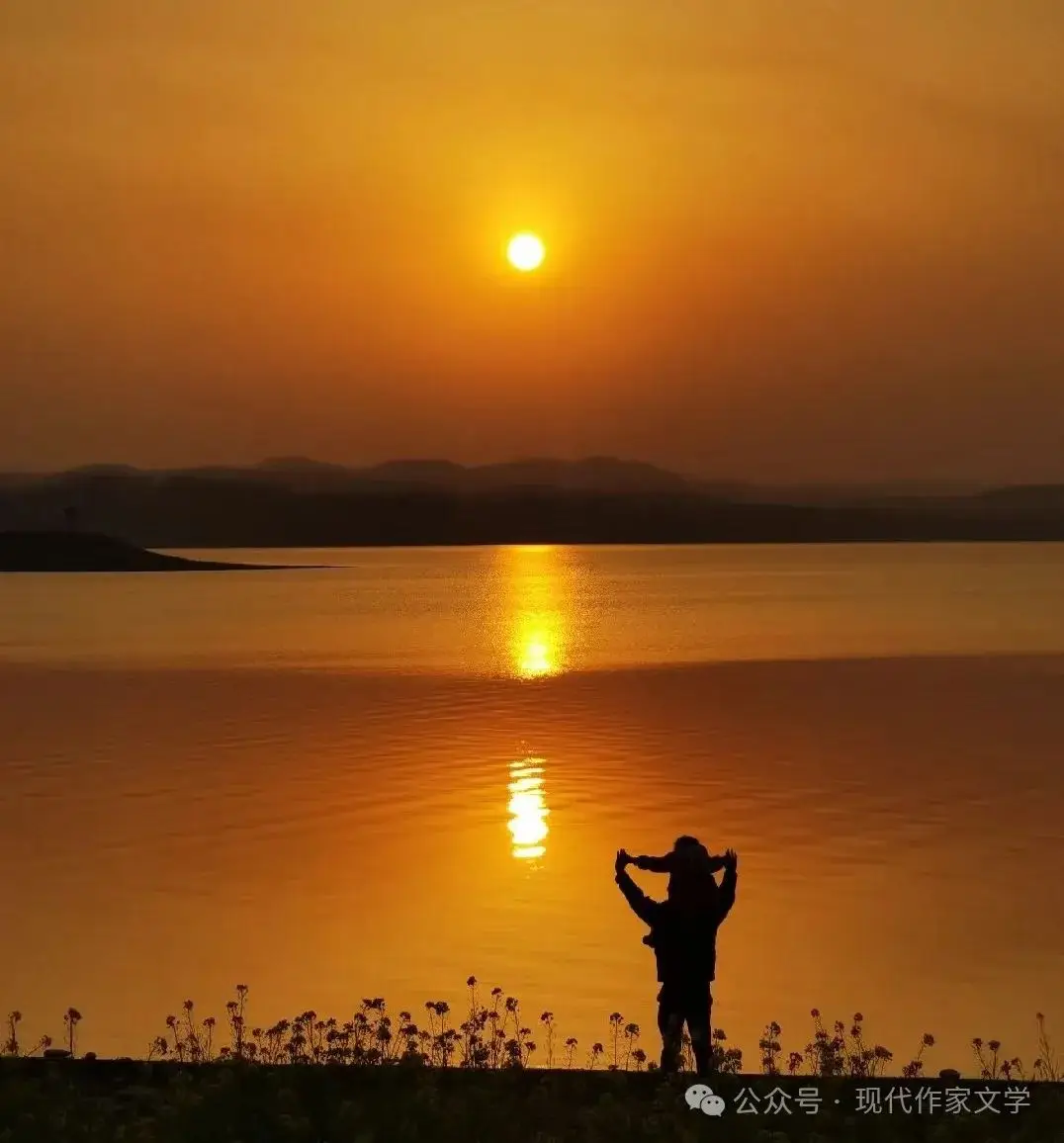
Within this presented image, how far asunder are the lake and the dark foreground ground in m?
4.60

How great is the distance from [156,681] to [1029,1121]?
58.3 m

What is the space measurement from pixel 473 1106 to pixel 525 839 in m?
17.4

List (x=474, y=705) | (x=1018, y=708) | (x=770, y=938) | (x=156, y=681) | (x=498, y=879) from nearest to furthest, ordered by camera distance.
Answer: (x=770, y=938)
(x=498, y=879)
(x=1018, y=708)
(x=474, y=705)
(x=156, y=681)

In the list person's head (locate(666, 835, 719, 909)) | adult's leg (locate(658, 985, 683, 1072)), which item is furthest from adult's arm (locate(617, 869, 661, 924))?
adult's leg (locate(658, 985, 683, 1072))

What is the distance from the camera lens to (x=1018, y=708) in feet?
174

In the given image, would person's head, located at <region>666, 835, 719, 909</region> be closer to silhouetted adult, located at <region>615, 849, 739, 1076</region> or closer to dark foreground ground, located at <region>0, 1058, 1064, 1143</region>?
silhouetted adult, located at <region>615, 849, 739, 1076</region>

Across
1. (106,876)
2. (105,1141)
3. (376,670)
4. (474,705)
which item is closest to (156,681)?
(376,670)

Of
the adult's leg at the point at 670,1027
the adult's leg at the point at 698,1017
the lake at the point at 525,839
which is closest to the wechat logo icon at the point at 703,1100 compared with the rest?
the adult's leg at the point at 670,1027

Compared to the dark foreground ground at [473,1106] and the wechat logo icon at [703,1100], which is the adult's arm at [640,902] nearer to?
the dark foreground ground at [473,1106]

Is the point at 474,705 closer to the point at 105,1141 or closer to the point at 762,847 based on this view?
the point at 762,847

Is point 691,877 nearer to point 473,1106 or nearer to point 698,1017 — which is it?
point 698,1017

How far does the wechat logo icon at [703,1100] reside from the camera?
11.5 metres

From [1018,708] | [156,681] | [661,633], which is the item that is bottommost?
[1018,708]

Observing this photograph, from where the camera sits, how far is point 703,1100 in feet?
38.1
